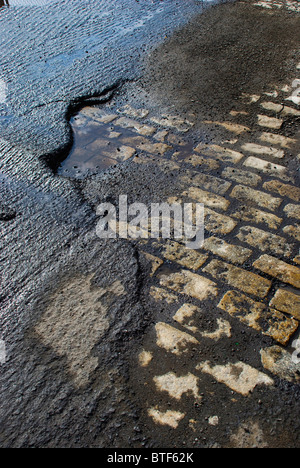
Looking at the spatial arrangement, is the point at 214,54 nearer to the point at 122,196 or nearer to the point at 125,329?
the point at 122,196

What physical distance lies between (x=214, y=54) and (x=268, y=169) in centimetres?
295

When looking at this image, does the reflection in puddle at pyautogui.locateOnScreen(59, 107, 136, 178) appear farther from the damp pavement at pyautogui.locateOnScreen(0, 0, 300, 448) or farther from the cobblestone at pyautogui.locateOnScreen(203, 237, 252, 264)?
the cobblestone at pyautogui.locateOnScreen(203, 237, 252, 264)

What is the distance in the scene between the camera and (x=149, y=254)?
3.04 metres

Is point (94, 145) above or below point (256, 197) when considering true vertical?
above

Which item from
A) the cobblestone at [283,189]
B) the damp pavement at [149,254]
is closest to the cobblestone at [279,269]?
the damp pavement at [149,254]

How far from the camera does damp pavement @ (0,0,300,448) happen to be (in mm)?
2170

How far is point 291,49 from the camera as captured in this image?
598 centimetres

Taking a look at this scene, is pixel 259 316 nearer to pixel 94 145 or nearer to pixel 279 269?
pixel 279 269

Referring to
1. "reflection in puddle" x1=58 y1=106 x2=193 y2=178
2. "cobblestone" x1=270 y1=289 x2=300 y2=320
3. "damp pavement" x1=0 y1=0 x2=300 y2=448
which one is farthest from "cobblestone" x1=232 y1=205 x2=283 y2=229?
"reflection in puddle" x1=58 y1=106 x2=193 y2=178

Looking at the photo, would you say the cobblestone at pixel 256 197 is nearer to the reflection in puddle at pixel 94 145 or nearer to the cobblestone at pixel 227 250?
the cobblestone at pixel 227 250

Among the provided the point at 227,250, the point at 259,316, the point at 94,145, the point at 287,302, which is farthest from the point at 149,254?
the point at 94,145

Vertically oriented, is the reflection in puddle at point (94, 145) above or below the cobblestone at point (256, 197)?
above

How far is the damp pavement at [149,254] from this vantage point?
2170 millimetres

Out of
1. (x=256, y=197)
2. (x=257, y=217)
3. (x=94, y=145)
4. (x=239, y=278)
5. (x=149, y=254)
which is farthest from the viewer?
(x=94, y=145)
